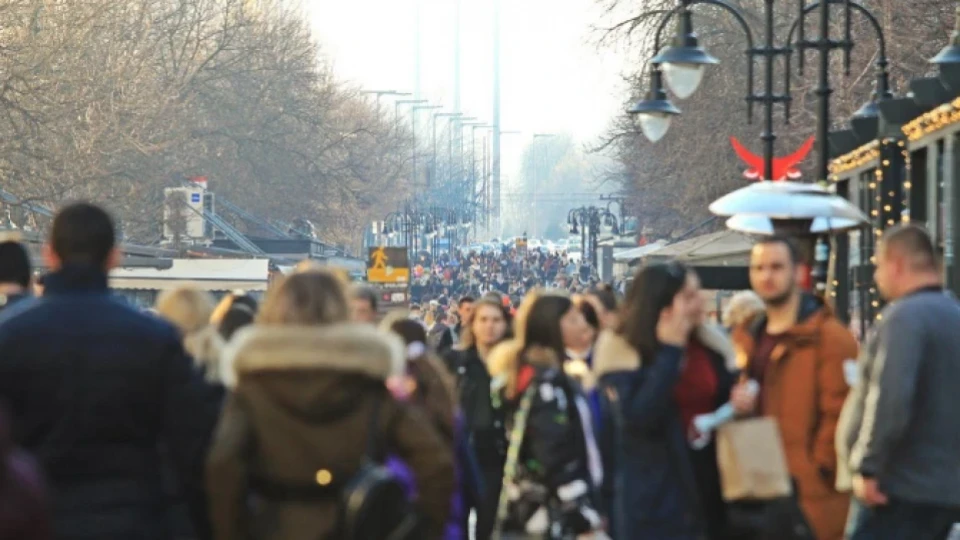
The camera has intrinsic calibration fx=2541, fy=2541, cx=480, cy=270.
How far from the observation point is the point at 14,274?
10391 mm

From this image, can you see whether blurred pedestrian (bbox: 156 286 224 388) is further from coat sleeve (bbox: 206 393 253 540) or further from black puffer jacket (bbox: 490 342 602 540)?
coat sleeve (bbox: 206 393 253 540)

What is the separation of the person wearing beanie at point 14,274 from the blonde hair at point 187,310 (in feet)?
1.86

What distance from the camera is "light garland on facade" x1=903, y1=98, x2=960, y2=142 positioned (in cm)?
1623

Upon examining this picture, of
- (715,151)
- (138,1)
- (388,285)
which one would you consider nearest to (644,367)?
(388,285)

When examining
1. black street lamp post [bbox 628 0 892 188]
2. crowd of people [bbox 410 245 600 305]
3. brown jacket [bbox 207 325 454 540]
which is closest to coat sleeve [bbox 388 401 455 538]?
brown jacket [bbox 207 325 454 540]

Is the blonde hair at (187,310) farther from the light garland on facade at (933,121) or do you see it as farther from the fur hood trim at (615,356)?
the light garland on facade at (933,121)

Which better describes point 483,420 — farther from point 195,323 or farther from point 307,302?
point 307,302

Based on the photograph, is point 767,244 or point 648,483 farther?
point 767,244

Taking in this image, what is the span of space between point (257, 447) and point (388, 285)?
40808 millimetres

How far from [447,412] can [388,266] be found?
3998 cm

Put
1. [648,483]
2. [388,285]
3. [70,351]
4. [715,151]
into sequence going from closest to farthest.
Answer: [70,351]
[648,483]
[388,285]
[715,151]

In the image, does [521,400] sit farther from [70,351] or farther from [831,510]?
[70,351]

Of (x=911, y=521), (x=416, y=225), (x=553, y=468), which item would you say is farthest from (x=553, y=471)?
(x=416, y=225)

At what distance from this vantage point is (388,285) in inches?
1912
